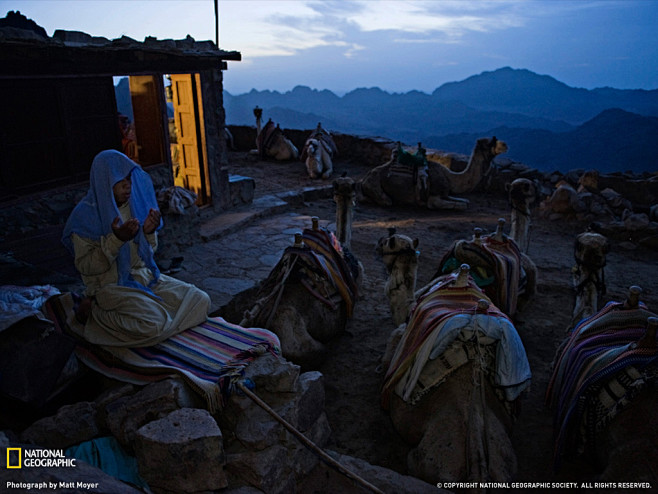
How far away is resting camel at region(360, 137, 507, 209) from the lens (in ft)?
35.4

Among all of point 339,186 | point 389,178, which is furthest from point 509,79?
point 339,186

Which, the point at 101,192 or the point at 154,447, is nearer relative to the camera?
the point at 154,447

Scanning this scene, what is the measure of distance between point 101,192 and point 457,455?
300 centimetres

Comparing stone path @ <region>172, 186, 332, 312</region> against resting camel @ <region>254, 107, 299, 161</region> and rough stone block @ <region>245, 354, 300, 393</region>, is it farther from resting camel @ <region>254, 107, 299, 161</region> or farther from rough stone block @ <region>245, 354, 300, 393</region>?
resting camel @ <region>254, 107, 299, 161</region>

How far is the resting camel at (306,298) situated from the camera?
4301 mm

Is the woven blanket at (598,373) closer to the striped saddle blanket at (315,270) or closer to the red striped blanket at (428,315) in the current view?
the red striped blanket at (428,315)

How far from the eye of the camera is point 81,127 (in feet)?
21.0

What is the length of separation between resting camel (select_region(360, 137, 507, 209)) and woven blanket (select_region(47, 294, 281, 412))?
8.15 metres

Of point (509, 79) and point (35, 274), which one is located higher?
point (509, 79)

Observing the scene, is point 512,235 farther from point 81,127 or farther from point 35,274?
point 81,127

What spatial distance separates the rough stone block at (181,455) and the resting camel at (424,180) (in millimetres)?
9262

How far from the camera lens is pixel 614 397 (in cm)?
288

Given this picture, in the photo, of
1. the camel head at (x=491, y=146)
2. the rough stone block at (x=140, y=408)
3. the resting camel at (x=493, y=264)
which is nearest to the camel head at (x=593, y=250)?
the resting camel at (x=493, y=264)

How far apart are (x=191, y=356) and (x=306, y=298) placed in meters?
1.52
